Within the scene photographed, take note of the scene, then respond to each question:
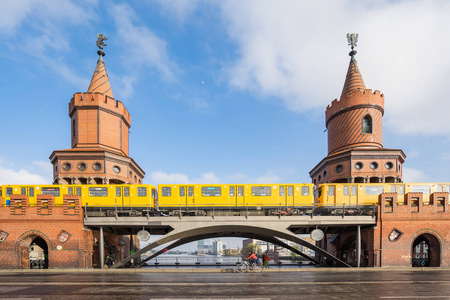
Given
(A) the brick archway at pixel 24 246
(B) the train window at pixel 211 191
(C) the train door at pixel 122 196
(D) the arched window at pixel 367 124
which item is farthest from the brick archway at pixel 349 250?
(A) the brick archway at pixel 24 246

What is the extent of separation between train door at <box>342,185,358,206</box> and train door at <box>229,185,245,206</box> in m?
10.1

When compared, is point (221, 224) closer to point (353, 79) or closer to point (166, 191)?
point (166, 191)

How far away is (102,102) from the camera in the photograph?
36.1 meters

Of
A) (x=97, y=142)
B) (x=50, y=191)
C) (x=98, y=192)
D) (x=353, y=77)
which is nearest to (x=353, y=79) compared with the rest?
(x=353, y=77)

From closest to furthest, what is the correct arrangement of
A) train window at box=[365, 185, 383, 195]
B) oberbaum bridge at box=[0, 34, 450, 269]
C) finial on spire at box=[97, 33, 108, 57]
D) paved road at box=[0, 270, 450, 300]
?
paved road at box=[0, 270, 450, 300], oberbaum bridge at box=[0, 34, 450, 269], train window at box=[365, 185, 383, 195], finial on spire at box=[97, 33, 108, 57]

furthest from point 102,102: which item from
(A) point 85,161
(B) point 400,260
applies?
(B) point 400,260

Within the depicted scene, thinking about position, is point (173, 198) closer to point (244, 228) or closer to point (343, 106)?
point (244, 228)

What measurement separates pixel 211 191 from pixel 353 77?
26621 millimetres

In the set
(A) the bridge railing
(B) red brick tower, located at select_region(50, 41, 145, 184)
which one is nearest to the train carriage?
(A) the bridge railing

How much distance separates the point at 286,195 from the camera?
86.8ft

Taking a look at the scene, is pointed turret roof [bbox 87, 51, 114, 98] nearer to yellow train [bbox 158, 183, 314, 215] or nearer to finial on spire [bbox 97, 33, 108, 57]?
finial on spire [bbox 97, 33, 108, 57]

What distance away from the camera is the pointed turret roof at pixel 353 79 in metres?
37.4

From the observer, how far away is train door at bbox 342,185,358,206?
26.7 m

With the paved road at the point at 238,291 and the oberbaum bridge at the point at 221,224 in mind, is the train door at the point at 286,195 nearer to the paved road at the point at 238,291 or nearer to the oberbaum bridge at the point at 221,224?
the oberbaum bridge at the point at 221,224
